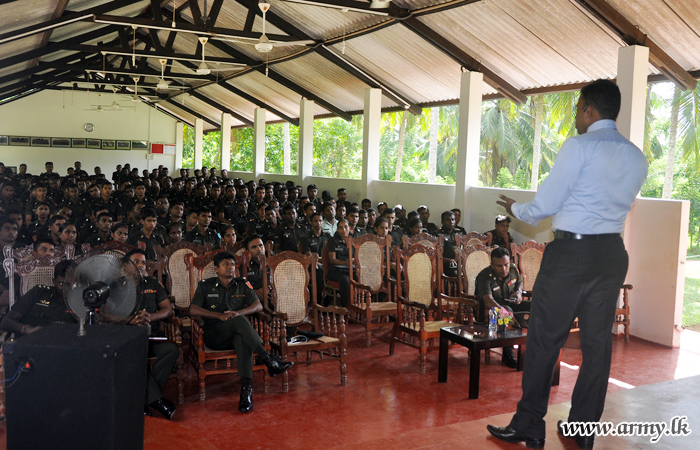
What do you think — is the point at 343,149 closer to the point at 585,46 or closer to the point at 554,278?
the point at 585,46

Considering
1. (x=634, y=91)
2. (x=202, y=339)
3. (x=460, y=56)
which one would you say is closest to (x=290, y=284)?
(x=202, y=339)

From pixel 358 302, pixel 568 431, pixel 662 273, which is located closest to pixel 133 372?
pixel 568 431

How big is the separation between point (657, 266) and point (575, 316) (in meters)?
3.87

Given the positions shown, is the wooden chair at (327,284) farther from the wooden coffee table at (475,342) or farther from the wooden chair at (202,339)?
the wooden coffee table at (475,342)

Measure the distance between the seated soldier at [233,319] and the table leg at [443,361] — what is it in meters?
1.11

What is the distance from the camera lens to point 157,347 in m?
3.83

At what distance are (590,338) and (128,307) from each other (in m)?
1.87

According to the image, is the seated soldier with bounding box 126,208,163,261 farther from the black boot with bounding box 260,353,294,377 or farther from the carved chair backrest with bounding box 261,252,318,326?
the black boot with bounding box 260,353,294,377

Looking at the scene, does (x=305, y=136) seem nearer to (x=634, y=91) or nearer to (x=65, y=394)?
(x=634, y=91)

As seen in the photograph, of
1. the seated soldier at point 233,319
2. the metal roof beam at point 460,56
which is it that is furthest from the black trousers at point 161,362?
the metal roof beam at point 460,56

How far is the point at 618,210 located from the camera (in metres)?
2.41

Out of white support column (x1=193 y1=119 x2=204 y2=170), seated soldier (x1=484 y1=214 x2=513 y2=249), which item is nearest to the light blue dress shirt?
seated soldier (x1=484 y1=214 x2=513 y2=249)

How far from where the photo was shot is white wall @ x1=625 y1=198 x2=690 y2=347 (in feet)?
18.3

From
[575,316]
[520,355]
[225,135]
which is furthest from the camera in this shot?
[225,135]
